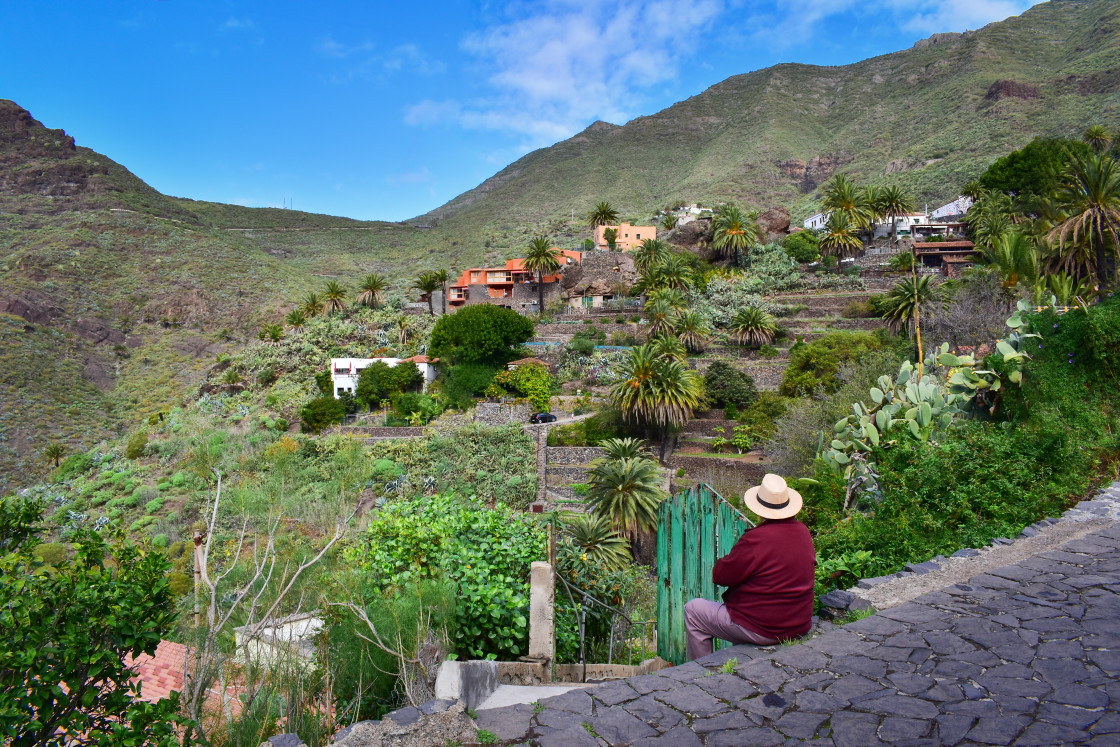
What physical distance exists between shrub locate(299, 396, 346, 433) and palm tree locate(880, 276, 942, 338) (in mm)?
28384

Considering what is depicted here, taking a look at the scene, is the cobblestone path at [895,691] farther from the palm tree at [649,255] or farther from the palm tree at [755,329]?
the palm tree at [649,255]

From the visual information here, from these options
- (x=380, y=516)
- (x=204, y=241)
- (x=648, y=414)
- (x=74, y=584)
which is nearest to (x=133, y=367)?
(x=204, y=241)

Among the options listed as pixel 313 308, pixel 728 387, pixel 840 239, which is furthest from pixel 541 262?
pixel 728 387

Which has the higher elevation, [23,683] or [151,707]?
[23,683]

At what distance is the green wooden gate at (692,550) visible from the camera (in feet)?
18.9

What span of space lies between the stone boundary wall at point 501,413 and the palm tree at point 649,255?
18130mm

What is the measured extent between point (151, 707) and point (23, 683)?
1.76 ft

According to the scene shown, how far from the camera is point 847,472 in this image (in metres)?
10.5

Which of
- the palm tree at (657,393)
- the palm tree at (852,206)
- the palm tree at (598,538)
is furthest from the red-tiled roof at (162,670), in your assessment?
the palm tree at (852,206)

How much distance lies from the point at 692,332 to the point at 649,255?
13.2 m

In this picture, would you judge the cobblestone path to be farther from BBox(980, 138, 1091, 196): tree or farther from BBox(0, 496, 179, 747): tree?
BBox(980, 138, 1091, 196): tree

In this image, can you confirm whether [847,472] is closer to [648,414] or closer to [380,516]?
[380,516]

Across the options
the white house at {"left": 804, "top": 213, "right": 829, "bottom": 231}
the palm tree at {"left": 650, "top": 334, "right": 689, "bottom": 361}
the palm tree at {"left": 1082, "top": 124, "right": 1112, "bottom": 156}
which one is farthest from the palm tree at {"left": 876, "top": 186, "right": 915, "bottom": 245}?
the palm tree at {"left": 650, "top": 334, "right": 689, "bottom": 361}

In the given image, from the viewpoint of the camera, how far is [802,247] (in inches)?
1916
